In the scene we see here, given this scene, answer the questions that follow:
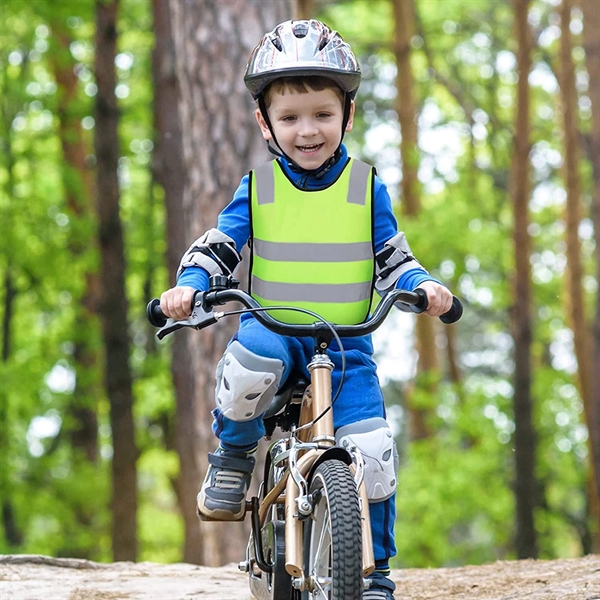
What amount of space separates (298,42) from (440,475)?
14.0 meters

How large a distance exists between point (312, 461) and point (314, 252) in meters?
0.79

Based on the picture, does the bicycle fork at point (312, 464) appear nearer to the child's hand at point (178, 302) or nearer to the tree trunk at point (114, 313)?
the child's hand at point (178, 302)

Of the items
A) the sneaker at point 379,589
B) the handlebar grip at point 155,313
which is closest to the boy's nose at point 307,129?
the handlebar grip at point 155,313

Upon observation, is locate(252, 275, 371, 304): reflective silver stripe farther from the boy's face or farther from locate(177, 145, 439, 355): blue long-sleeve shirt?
the boy's face

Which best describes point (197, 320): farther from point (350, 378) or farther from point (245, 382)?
point (350, 378)

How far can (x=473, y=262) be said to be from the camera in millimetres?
20875

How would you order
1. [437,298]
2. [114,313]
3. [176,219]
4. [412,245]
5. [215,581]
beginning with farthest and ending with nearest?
[412,245], [114,313], [176,219], [215,581], [437,298]

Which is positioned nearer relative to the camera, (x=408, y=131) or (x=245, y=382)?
(x=245, y=382)

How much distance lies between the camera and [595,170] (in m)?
14.0

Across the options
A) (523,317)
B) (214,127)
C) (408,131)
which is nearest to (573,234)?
(523,317)

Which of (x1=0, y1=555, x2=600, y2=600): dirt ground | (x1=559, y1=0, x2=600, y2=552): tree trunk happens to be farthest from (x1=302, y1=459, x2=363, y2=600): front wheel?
(x1=559, y1=0, x2=600, y2=552): tree trunk

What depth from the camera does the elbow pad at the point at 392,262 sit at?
3.75 m

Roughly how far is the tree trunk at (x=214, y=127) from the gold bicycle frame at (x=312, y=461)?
3085mm

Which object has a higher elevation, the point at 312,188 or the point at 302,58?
the point at 302,58
